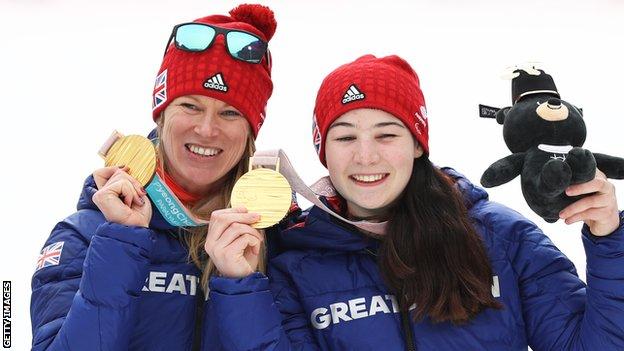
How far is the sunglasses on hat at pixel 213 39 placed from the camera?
5.39 ft

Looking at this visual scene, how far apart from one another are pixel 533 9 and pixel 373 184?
6.53 ft

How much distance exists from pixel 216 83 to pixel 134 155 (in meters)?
0.34

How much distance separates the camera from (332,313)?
145 centimetres

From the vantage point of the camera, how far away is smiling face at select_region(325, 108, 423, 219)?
4.83ft

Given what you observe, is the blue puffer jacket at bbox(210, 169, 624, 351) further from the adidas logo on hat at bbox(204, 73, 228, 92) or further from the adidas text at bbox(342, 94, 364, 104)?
the adidas logo on hat at bbox(204, 73, 228, 92)

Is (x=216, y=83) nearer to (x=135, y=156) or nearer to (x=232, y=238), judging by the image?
(x=135, y=156)

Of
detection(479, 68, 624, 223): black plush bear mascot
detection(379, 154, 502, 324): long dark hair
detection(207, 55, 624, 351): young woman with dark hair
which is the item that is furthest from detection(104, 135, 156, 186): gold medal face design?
detection(479, 68, 624, 223): black plush bear mascot

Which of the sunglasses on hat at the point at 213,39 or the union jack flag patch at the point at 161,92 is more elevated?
the sunglasses on hat at the point at 213,39

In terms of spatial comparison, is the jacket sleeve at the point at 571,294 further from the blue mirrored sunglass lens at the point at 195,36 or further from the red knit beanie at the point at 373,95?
the blue mirrored sunglass lens at the point at 195,36

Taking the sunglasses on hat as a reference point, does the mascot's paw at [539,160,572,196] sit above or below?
below

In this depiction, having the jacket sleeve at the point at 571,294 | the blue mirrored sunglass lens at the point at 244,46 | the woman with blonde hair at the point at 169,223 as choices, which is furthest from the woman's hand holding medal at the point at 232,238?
the jacket sleeve at the point at 571,294

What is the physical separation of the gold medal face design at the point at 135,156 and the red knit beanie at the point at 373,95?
429 millimetres

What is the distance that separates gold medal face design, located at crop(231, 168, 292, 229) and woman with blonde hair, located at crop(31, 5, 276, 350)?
0.09ft

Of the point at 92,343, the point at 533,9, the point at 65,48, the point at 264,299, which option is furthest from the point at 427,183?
the point at 65,48
